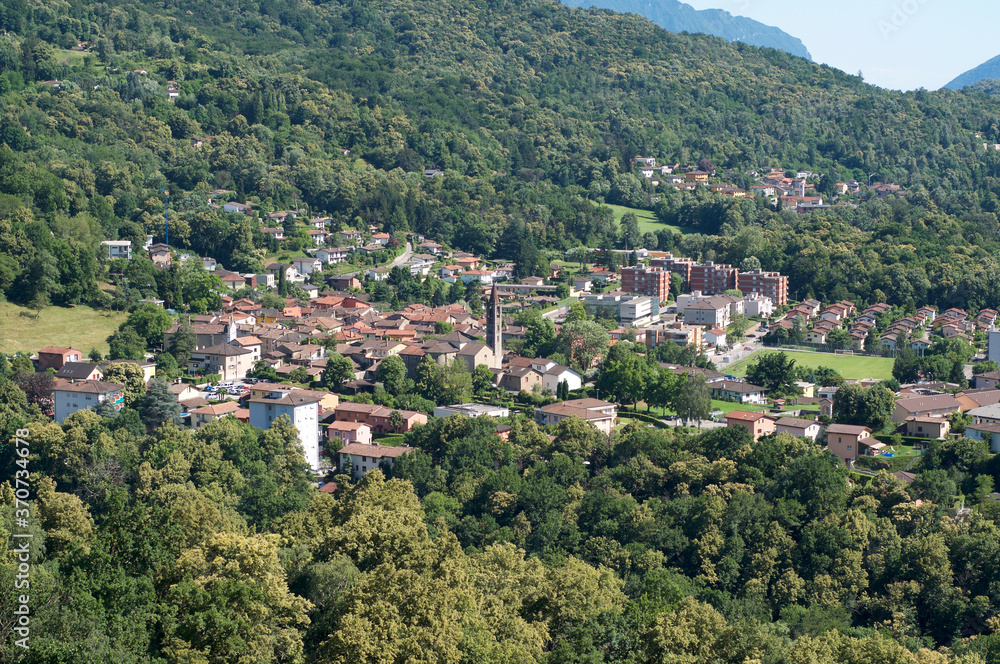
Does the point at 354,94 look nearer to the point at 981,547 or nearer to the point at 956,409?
the point at 956,409

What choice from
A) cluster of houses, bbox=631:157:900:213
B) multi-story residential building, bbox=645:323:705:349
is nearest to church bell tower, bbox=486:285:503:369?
multi-story residential building, bbox=645:323:705:349

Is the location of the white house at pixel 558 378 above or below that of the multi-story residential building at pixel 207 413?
above


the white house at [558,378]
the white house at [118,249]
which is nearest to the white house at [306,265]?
the white house at [118,249]

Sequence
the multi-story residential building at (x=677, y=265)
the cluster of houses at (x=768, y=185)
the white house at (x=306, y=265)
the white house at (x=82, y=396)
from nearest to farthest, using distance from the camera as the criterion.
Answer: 1. the white house at (x=82, y=396)
2. the white house at (x=306, y=265)
3. the multi-story residential building at (x=677, y=265)
4. the cluster of houses at (x=768, y=185)

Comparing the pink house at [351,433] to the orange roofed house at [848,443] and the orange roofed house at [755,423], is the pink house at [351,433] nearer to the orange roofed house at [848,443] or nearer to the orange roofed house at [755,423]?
the orange roofed house at [755,423]

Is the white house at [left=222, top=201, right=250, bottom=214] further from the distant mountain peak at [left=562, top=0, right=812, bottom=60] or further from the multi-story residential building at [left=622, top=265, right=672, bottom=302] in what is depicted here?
the distant mountain peak at [left=562, top=0, right=812, bottom=60]

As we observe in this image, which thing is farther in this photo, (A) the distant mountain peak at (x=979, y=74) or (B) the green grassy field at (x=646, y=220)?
(A) the distant mountain peak at (x=979, y=74)

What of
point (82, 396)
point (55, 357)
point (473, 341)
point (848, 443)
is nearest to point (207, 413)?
point (82, 396)
